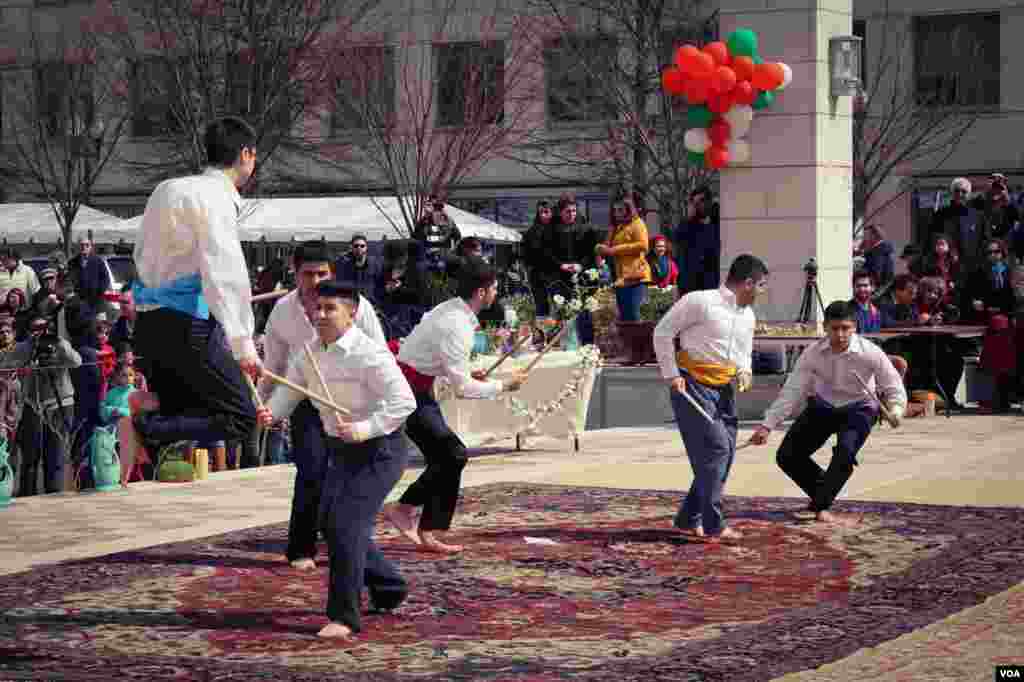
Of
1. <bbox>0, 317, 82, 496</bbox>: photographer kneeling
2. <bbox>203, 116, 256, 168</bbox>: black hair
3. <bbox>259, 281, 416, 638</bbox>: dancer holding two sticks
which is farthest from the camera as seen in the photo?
<bbox>0, 317, 82, 496</bbox>: photographer kneeling

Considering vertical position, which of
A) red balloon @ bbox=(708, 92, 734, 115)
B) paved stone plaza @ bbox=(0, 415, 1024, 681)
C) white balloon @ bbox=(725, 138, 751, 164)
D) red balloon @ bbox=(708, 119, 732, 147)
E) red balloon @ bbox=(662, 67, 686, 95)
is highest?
red balloon @ bbox=(662, 67, 686, 95)

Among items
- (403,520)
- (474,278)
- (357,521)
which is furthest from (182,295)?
(403,520)

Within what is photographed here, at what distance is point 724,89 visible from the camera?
21734mm

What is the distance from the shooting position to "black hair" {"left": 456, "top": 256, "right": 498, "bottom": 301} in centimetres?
1145

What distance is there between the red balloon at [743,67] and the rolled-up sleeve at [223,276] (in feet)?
44.4

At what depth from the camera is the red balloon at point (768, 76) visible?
71.0 feet

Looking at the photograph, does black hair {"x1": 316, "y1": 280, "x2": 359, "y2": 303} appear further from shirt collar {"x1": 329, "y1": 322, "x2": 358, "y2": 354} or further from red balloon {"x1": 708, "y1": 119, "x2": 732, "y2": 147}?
red balloon {"x1": 708, "y1": 119, "x2": 732, "y2": 147}

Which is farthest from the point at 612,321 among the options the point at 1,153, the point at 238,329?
the point at 1,153

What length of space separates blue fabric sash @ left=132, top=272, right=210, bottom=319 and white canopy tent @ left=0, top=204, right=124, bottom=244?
28063 mm

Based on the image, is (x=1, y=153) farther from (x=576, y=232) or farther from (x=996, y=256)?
(x=996, y=256)

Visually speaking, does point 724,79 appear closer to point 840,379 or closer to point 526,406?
point 526,406

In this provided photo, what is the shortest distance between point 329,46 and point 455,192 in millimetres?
6332

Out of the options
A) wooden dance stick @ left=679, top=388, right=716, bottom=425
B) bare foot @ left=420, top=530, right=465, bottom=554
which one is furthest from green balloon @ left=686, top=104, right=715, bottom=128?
bare foot @ left=420, top=530, right=465, bottom=554

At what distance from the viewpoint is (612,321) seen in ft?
76.8
